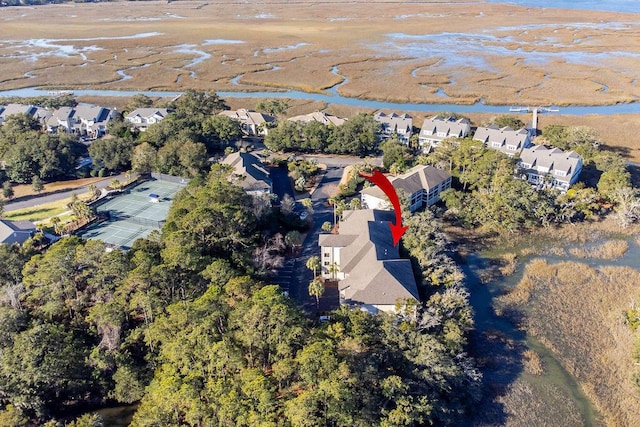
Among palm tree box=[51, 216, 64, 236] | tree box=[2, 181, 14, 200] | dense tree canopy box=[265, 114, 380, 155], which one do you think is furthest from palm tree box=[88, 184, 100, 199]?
dense tree canopy box=[265, 114, 380, 155]

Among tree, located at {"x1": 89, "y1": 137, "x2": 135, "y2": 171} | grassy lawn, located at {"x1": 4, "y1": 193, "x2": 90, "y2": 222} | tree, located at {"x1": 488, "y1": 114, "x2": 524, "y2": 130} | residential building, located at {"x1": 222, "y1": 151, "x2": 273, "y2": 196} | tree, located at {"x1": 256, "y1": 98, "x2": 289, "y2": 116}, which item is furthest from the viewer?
tree, located at {"x1": 256, "y1": 98, "x2": 289, "y2": 116}

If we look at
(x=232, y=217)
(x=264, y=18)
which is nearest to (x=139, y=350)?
(x=232, y=217)

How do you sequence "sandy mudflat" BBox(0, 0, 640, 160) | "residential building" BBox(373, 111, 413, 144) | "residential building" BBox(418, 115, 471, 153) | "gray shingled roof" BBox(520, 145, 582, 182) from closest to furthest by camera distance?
"gray shingled roof" BBox(520, 145, 582, 182)
"residential building" BBox(418, 115, 471, 153)
"residential building" BBox(373, 111, 413, 144)
"sandy mudflat" BBox(0, 0, 640, 160)

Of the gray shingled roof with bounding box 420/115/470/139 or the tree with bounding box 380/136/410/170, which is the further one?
the gray shingled roof with bounding box 420/115/470/139

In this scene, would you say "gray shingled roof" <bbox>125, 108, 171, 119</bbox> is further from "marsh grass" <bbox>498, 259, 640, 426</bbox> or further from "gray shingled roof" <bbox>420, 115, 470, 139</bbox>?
"marsh grass" <bbox>498, 259, 640, 426</bbox>

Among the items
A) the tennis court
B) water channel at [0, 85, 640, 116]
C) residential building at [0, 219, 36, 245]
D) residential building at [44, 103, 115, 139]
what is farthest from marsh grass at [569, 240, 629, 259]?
residential building at [44, 103, 115, 139]

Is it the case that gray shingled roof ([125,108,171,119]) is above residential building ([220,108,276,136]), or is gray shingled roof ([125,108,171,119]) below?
above

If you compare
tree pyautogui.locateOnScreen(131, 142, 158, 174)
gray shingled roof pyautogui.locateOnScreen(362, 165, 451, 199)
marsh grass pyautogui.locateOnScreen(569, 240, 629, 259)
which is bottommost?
marsh grass pyautogui.locateOnScreen(569, 240, 629, 259)
